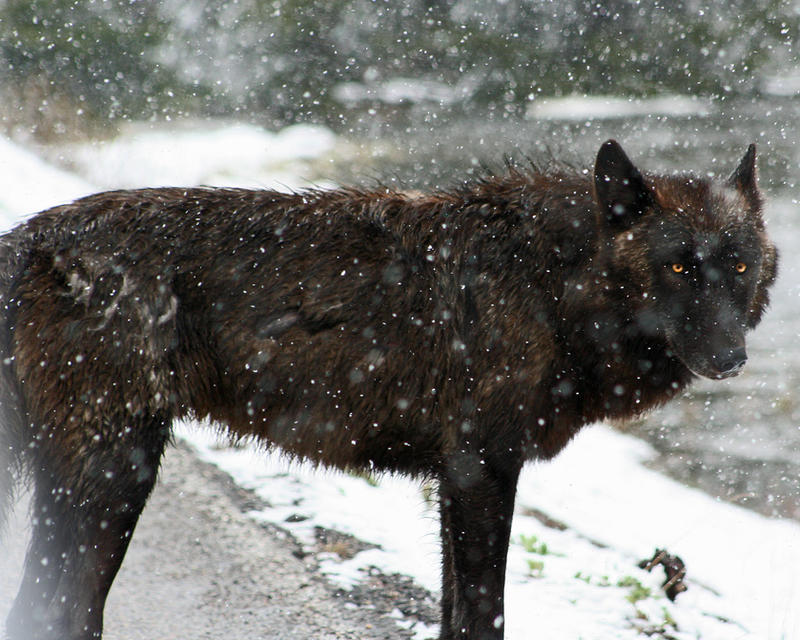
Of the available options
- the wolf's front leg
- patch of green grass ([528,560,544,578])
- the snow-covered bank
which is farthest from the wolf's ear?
patch of green grass ([528,560,544,578])

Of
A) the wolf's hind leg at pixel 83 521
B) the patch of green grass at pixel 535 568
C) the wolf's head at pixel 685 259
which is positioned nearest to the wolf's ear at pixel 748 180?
the wolf's head at pixel 685 259

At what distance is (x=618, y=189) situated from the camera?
3482mm

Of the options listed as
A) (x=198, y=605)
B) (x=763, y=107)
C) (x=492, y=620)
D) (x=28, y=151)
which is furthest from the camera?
(x=763, y=107)

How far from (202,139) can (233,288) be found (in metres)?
13.4

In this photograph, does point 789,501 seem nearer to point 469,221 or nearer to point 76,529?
point 469,221

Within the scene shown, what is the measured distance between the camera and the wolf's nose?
330cm

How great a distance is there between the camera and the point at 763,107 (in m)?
16.3

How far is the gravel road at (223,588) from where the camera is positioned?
3.85 metres

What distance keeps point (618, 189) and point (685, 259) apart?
1.28 feet

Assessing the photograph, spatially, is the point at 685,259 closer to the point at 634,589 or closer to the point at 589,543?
the point at 634,589

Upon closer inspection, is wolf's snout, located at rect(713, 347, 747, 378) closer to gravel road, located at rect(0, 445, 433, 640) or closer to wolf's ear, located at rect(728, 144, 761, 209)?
wolf's ear, located at rect(728, 144, 761, 209)

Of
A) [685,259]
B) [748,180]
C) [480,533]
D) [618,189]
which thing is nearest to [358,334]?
[480,533]

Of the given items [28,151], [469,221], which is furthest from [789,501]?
[28,151]

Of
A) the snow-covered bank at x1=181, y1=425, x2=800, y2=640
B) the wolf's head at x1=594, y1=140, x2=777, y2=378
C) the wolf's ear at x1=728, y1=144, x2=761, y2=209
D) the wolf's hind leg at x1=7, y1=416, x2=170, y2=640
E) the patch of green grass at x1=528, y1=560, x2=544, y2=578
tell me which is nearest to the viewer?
the wolf's hind leg at x1=7, y1=416, x2=170, y2=640
